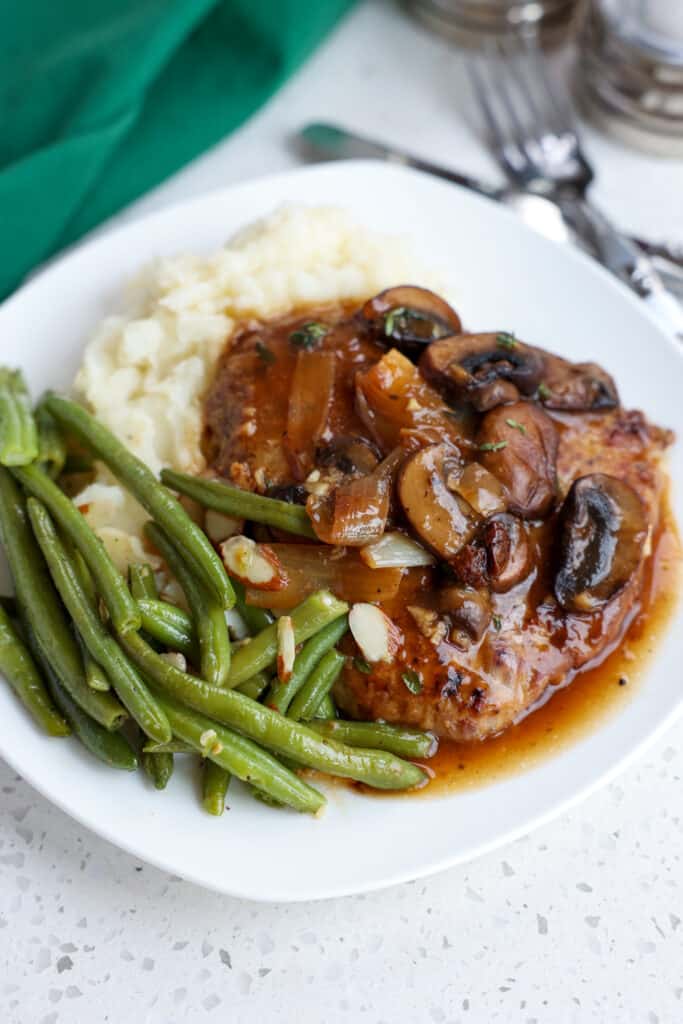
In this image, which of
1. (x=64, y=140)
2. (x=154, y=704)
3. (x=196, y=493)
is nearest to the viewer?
(x=154, y=704)

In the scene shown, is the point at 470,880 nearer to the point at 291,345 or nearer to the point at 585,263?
the point at 291,345

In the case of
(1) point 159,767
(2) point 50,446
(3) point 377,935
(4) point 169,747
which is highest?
(2) point 50,446

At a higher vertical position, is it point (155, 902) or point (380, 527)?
point (380, 527)

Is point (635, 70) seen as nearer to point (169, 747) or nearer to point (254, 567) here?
point (254, 567)

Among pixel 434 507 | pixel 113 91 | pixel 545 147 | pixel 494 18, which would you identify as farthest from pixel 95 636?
pixel 494 18

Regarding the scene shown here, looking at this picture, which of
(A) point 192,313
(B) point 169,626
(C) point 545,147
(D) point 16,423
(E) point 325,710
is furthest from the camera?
(C) point 545,147

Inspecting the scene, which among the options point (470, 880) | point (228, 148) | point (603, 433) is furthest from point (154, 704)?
point (228, 148)
